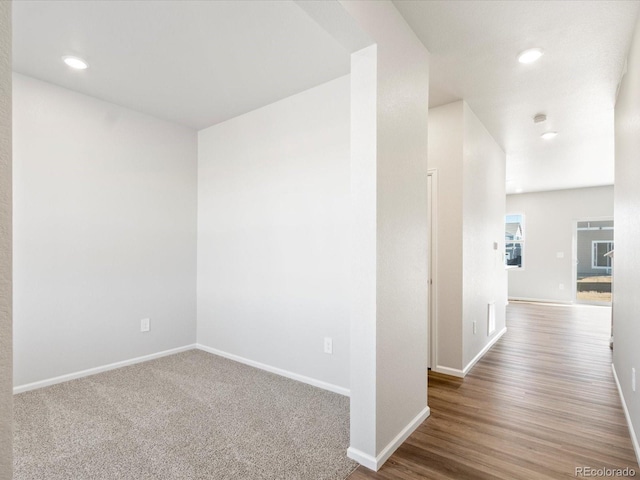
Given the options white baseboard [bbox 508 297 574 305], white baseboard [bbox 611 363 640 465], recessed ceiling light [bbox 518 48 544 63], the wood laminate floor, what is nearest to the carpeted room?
the wood laminate floor

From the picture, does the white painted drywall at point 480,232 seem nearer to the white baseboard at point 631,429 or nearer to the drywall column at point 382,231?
the white baseboard at point 631,429

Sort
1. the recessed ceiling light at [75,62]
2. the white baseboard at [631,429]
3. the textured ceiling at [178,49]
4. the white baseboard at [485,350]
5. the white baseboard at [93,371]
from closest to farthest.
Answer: the white baseboard at [631,429], the textured ceiling at [178,49], the recessed ceiling light at [75,62], the white baseboard at [93,371], the white baseboard at [485,350]

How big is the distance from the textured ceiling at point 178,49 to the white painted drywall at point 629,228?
6.23ft

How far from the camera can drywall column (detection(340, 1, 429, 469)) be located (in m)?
1.89

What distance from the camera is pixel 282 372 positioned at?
3305 mm

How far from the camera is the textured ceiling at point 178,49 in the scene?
2096mm

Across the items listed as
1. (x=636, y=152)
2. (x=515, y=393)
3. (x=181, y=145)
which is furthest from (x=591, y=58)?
(x=181, y=145)

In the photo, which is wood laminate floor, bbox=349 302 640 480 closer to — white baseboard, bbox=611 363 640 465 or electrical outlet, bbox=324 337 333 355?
white baseboard, bbox=611 363 640 465

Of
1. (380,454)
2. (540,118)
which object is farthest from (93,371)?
(540,118)

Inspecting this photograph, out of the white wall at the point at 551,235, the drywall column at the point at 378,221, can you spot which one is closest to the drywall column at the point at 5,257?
the drywall column at the point at 378,221

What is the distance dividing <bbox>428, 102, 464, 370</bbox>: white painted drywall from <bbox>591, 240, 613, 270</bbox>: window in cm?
638

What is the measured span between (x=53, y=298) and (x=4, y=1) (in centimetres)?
308

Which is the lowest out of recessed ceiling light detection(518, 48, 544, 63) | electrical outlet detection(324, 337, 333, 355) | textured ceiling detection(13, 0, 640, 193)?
electrical outlet detection(324, 337, 333, 355)

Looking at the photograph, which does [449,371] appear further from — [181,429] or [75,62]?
[75,62]
